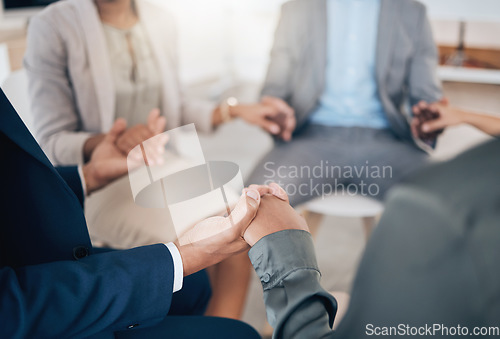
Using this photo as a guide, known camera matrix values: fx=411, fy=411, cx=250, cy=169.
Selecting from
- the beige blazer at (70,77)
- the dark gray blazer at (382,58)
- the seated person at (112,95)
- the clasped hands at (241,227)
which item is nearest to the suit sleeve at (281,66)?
the dark gray blazer at (382,58)

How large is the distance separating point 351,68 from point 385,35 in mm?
87

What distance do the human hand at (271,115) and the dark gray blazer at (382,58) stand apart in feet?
0.08

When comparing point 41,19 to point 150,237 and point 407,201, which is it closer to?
point 150,237

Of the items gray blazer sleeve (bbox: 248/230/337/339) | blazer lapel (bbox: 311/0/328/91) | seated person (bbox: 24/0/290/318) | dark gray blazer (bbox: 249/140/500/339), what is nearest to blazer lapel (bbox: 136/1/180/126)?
seated person (bbox: 24/0/290/318)

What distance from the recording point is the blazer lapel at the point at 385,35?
0.70m

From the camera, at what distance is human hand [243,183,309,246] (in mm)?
355

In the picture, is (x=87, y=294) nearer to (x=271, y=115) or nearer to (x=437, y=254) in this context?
(x=437, y=254)

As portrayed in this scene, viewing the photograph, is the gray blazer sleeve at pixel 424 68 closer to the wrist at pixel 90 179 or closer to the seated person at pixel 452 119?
the seated person at pixel 452 119

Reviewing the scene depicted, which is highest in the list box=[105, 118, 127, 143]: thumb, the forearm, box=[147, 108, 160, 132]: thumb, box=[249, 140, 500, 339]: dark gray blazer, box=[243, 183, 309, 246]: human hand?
box=[249, 140, 500, 339]: dark gray blazer

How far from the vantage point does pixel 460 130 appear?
583mm

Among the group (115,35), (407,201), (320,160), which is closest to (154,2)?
(115,35)

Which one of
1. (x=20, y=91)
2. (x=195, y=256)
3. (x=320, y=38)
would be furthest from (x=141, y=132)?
(x=320, y=38)

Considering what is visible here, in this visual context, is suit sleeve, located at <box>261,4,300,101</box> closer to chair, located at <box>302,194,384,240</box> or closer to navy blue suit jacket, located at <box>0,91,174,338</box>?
chair, located at <box>302,194,384,240</box>

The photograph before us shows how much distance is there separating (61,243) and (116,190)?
17 cm
